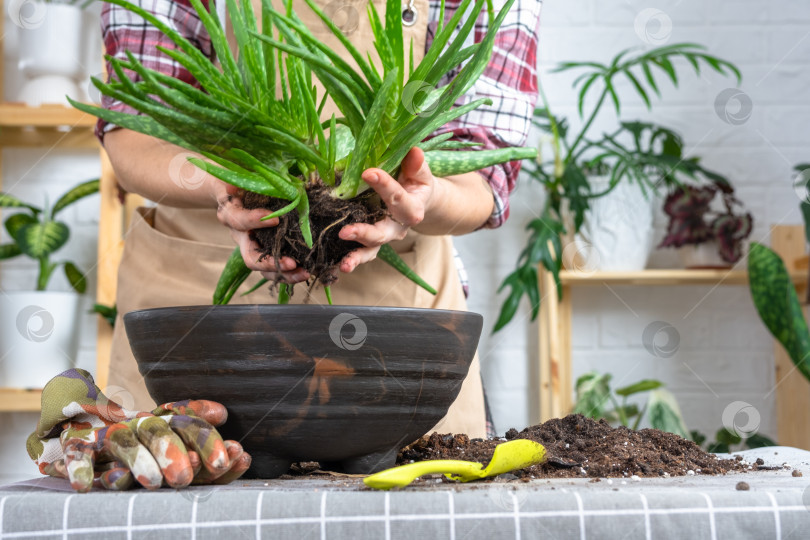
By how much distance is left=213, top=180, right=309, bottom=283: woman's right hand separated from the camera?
1.82 feet

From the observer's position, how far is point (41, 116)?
5.63 feet

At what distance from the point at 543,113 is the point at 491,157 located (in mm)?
1328

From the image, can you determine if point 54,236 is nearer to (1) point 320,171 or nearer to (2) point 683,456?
(1) point 320,171

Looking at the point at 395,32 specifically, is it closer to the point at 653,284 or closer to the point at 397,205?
Result: the point at 397,205

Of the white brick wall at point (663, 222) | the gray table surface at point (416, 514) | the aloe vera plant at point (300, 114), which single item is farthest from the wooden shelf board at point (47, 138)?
the gray table surface at point (416, 514)

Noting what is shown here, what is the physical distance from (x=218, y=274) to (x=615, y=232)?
115 cm

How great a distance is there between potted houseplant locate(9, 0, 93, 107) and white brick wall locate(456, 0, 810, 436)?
100cm

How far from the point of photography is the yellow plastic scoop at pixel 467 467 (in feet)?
1.33

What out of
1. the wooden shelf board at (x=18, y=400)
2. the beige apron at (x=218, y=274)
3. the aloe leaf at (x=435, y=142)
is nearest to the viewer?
the aloe leaf at (x=435, y=142)

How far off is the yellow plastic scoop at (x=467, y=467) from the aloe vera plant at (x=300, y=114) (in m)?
0.17

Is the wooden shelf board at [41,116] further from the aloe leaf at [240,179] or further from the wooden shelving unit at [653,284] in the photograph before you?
the aloe leaf at [240,179]

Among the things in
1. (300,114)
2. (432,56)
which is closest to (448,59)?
(432,56)

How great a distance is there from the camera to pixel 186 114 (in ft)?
1.66

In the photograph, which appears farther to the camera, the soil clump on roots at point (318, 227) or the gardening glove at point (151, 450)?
the soil clump on roots at point (318, 227)
